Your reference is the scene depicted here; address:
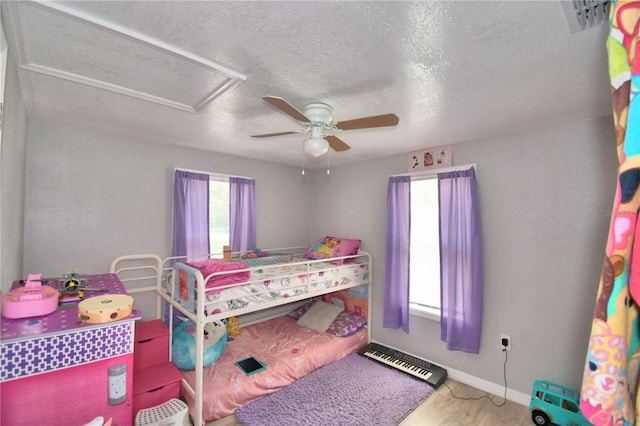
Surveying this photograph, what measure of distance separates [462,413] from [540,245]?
1605 mm

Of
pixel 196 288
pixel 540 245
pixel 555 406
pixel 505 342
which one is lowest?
pixel 555 406

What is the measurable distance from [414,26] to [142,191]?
2.93 metres

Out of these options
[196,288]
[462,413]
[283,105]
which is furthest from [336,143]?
[462,413]

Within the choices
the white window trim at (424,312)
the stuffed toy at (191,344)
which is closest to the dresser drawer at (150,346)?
the stuffed toy at (191,344)

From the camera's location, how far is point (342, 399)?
8.50 feet

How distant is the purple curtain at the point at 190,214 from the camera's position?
3.12 meters

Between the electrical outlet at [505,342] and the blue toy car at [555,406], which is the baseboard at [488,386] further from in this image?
the electrical outlet at [505,342]

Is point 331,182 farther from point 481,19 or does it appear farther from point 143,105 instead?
point 481,19

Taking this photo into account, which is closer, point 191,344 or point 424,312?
point 191,344

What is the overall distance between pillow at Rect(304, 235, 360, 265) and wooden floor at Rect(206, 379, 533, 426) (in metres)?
1.70

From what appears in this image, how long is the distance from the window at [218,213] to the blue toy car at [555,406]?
339 cm

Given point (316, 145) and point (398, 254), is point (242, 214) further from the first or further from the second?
point (316, 145)

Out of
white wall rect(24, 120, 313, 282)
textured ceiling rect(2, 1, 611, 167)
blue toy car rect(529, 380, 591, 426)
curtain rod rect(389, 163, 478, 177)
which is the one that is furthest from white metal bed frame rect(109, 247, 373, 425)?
blue toy car rect(529, 380, 591, 426)

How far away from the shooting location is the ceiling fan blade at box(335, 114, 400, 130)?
1.58m
